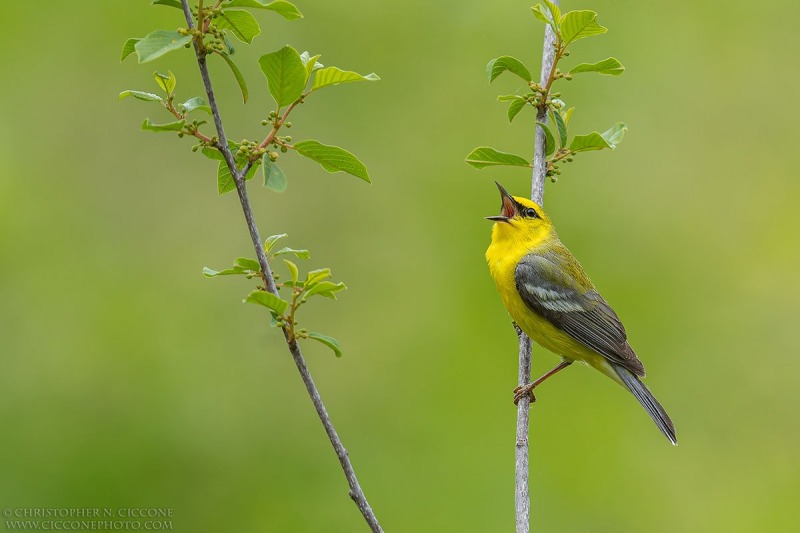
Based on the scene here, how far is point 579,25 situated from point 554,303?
1.65 meters

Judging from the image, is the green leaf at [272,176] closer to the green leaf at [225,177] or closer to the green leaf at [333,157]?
the green leaf at [333,157]

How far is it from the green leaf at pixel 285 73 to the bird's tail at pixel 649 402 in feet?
8.74

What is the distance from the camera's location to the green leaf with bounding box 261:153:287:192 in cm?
244

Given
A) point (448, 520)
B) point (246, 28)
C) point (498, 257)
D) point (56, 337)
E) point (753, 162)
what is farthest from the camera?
point (753, 162)

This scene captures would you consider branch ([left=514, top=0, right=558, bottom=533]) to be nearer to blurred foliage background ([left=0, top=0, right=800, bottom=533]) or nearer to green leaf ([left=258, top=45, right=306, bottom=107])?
green leaf ([left=258, top=45, right=306, bottom=107])

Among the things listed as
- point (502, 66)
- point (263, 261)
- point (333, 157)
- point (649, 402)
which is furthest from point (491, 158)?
point (649, 402)

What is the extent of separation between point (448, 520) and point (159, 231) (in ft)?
9.77

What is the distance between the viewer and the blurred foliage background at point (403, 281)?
573 cm

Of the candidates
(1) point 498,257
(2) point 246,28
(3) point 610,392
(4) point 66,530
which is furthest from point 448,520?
(2) point 246,28

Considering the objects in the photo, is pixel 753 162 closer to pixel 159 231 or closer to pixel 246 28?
pixel 159 231

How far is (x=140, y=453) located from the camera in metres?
5.64

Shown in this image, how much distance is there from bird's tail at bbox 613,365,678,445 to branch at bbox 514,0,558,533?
0.63m

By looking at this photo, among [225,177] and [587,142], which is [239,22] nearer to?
[225,177]

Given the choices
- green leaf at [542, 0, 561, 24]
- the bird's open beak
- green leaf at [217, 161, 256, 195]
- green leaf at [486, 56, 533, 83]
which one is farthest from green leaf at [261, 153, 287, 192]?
the bird's open beak
